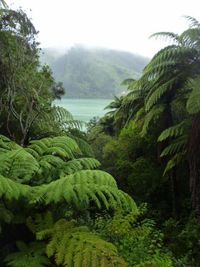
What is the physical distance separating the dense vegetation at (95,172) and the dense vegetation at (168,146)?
1.0 inches

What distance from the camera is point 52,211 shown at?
136 inches

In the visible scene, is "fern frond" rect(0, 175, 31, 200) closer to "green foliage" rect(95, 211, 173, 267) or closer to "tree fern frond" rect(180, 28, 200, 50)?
"green foliage" rect(95, 211, 173, 267)

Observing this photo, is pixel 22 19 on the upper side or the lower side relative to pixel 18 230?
upper

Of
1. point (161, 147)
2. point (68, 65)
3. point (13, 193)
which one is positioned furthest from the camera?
point (68, 65)

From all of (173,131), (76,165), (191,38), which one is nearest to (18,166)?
(76,165)

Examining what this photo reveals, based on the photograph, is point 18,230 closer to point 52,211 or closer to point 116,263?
point 52,211

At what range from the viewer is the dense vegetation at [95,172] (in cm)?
298

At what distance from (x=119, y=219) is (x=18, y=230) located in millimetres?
887

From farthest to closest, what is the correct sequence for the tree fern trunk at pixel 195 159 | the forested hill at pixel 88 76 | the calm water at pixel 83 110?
1. the forested hill at pixel 88 76
2. the calm water at pixel 83 110
3. the tree fern trunk at pixel 195 159

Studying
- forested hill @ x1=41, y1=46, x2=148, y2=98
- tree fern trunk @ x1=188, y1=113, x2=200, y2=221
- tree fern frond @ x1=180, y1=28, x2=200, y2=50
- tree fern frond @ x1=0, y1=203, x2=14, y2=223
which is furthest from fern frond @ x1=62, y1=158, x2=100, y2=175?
forested hill @ x1=41, y1=46, x2=148, y2=98

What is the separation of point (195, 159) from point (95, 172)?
5187 millimetres

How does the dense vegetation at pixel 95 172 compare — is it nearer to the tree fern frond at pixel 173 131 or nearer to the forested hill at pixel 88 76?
the tree fern frond at pixel 173 131

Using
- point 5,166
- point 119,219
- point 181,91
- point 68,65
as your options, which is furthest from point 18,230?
point 68,65

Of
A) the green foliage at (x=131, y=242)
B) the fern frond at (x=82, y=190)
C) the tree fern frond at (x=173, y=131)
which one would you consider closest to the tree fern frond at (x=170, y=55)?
the tree fern frond at (x=173, y=131)
